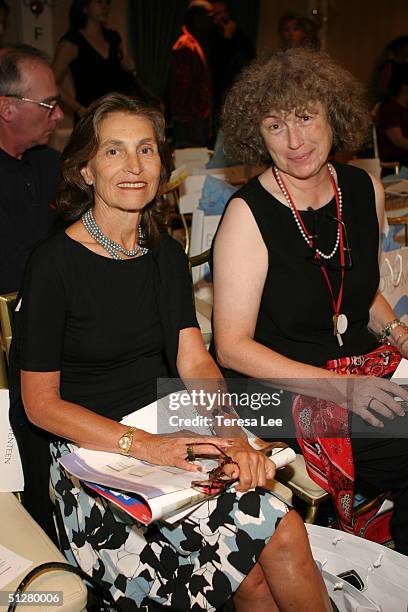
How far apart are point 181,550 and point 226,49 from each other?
5668 millimetres

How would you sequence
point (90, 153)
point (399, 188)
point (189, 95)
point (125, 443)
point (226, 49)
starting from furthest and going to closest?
point (226, 49)
point (189, 95)
point (399, 188)
point (90, 153)
point (125, 443)

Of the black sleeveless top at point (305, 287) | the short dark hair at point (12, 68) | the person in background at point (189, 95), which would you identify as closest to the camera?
the black sleeveless top at point (305, 287)

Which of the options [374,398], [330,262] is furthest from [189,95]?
[374,398]

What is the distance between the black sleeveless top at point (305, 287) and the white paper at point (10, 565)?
0.90 m

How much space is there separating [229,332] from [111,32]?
3753 mm

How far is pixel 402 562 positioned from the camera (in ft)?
5.16

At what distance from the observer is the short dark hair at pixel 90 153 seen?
1.74m

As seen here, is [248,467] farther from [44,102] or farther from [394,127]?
[394,127]

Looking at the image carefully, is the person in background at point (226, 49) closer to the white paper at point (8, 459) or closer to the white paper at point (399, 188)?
the white paper at point (399, 188)

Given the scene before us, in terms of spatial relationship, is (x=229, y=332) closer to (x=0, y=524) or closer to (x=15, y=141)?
(x=0, y=524)

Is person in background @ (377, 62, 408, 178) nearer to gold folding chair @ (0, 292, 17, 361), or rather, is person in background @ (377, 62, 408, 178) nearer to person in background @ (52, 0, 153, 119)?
person in background @ (52, 0, 153, 119)

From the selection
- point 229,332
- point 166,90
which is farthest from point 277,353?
point 166,90

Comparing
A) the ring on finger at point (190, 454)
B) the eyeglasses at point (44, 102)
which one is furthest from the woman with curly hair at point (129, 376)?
the eyeglasses at point (44, 102)

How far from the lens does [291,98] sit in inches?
76.9
